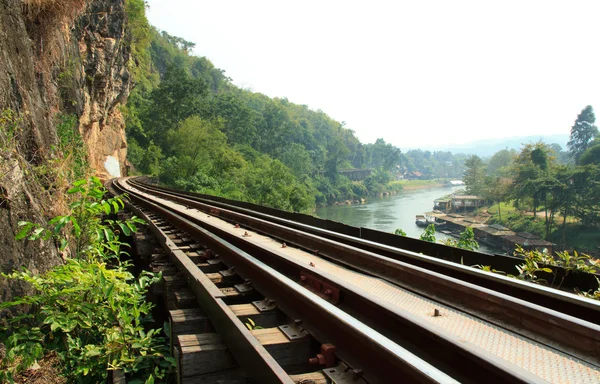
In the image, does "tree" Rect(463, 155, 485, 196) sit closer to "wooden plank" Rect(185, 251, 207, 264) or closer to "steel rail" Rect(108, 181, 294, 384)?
"wooden plank" Rect(185, 251, 207, 264)

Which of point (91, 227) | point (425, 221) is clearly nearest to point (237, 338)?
point (91, 227)

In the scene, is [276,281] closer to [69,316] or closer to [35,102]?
[69,316]

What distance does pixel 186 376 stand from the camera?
2.24 meters

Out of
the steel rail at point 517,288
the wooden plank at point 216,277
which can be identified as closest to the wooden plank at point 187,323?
the wooden plank at point 216,277

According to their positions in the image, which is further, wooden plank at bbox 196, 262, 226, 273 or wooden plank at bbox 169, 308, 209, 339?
wooden plank at bbox 196, 262, 226, 273

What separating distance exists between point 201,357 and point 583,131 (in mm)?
87438

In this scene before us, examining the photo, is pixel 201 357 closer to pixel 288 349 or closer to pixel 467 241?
pixel 288 349

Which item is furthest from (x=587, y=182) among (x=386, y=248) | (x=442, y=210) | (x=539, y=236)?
(x=386, y=248)

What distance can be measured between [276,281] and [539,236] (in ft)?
161

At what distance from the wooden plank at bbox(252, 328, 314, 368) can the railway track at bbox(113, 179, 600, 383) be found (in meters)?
0.03

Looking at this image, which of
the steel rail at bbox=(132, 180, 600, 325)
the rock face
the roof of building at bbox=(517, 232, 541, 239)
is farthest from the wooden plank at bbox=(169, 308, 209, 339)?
the roof of building at bbox=(517, 232, 541, 239)

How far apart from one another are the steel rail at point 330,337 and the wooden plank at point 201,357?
76 millimetres

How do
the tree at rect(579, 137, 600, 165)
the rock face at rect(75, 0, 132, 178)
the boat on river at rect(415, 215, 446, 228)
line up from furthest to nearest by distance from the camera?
the boat on river at rect(415, 215, 446, 228) < the tree at rect(579, 137, 600, 165) < the rock face at rect(75, 0, 132, 178)

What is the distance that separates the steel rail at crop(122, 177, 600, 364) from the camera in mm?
1902
